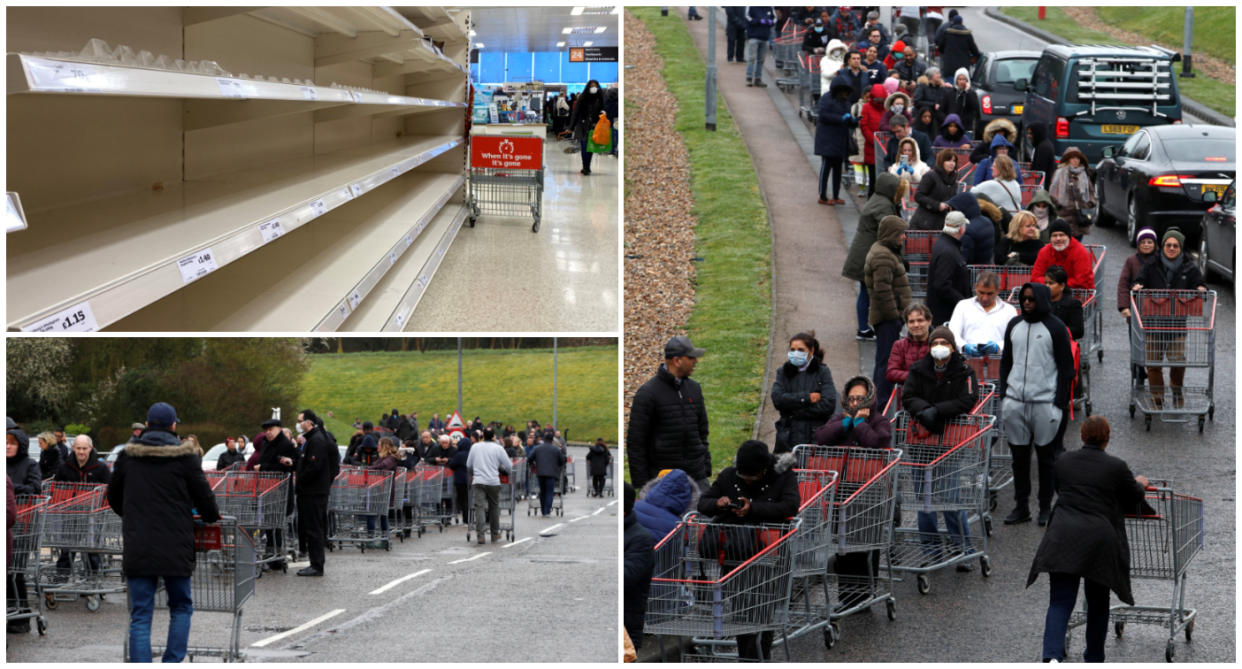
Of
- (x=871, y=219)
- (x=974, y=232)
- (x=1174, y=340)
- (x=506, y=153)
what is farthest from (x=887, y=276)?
(x=506, y=153)

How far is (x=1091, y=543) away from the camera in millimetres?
6086

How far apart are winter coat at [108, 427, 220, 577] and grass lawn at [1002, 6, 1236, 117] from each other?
80.6 feet

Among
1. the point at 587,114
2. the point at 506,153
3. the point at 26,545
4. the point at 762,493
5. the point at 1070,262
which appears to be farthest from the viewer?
the point at 587,114

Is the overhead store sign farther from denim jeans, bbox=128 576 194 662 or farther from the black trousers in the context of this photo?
denim jeans, bbox=128 576 194 662

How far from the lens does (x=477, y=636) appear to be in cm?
790

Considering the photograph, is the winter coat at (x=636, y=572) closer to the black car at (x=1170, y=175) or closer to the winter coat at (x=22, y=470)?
the winter coat at (x=22, y=470)

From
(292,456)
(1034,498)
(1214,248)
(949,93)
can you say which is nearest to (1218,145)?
(1214,248)

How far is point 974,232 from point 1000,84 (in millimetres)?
10553

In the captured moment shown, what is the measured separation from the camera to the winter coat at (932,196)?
11951mm

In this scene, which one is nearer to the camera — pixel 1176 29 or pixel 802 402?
pixel 802 402

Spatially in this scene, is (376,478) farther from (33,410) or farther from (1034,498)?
(1034,498)

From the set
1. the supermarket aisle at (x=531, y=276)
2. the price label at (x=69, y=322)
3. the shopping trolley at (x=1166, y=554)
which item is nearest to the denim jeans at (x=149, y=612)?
the supermarket aisle at (x=531, y=276)

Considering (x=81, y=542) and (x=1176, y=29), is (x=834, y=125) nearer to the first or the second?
(x=81, y=542)

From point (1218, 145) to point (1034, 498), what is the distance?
318 inches
